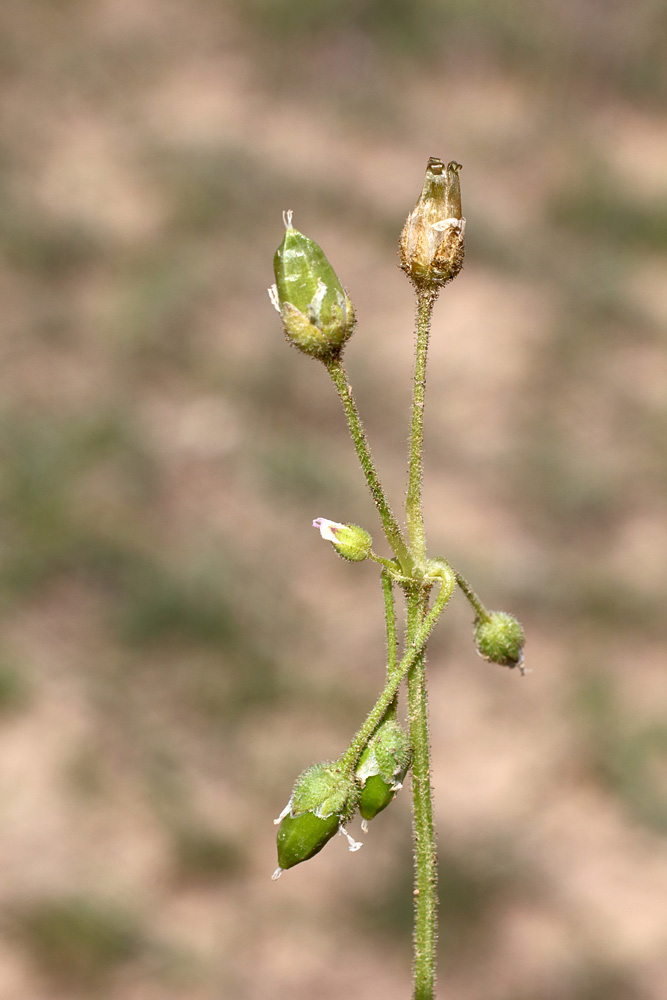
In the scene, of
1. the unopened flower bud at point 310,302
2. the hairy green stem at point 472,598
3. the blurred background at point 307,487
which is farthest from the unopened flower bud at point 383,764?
the blurred background at point 307,487

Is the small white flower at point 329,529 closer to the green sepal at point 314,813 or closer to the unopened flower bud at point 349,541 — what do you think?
the unopened flower bud at point 349,541

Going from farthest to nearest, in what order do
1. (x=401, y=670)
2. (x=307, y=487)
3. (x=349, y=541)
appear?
(x=307, y=487) < (x=349, y=541) < (x=401, y=670)

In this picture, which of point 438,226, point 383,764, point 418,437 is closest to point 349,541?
point 418,437

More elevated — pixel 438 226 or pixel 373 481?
pixel 438 226

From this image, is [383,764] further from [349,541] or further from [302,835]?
[349,541]

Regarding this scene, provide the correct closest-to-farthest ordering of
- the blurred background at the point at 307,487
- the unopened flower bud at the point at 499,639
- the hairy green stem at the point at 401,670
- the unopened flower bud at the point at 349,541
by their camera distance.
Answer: the hairy green stem at the point at 401,670
the unopened flower bud at the point at 349,541
the unopened flower bud at the point at 499,639
the blurred background at the point at 307,487

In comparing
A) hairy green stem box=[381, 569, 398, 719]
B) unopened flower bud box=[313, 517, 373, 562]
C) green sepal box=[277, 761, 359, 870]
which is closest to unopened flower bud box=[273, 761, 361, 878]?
green sepal box=[277, 761, 359, 870]

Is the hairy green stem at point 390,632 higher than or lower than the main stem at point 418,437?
lower
